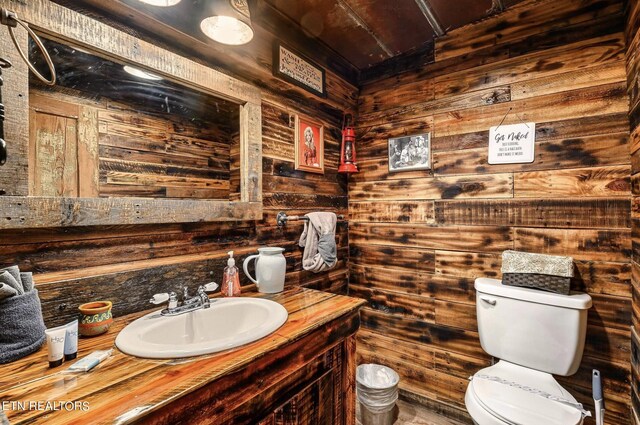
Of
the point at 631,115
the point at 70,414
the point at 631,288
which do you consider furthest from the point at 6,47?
the point at 631,288

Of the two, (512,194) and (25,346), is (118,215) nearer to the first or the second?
(25,346)

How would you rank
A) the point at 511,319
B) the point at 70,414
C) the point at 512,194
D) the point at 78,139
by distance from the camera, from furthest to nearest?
the point at 512,194
the point at 511,319
the point at 78,139
the point at 70,414

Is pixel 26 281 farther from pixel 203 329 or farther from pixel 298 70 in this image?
pixel 298 70

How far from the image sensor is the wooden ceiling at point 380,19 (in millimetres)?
1504

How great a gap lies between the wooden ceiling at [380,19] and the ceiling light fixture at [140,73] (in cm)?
74

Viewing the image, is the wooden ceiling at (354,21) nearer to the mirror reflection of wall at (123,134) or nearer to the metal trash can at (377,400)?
the mirror reflection of wall at (123,134)

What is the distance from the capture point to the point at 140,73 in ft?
3.68

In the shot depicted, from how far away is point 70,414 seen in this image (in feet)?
1.90

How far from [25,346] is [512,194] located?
212cm

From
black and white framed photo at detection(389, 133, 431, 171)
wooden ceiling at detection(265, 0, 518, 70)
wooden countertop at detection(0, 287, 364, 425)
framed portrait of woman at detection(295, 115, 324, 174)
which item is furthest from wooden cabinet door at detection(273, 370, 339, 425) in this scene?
wooden ceiling at detection(265, 0, 518, 70)

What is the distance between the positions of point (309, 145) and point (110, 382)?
4.99 ft

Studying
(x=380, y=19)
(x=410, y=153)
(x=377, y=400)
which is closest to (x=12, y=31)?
(x=380, y=19)

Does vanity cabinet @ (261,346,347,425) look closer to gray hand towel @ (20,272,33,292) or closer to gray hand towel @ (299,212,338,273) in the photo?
gray hand towel @ (299,212,338,273)

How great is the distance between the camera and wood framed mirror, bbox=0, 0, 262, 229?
0.86 m
